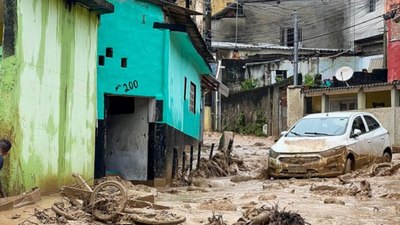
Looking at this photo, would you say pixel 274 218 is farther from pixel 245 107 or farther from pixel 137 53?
pixel 245 107

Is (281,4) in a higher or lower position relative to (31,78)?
higher

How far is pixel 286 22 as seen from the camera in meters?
49.7

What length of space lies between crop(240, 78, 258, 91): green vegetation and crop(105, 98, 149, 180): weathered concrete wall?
27004mm

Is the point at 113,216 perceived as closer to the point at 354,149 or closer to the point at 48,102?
the point at 48,102

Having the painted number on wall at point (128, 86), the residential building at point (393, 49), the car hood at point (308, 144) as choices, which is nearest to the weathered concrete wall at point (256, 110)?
the residential building at point (393, 49)

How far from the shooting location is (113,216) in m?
7.71

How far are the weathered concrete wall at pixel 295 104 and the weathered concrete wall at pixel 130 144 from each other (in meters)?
17.4

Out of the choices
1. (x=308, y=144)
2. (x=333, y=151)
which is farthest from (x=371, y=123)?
(x=308, y=144)

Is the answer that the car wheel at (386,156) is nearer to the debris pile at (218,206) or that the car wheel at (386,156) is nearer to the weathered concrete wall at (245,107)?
the debris pile at (218,206)

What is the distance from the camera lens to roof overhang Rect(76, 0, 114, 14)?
11279mm

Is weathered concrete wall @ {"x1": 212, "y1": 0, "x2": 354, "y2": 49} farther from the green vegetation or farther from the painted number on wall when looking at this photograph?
the painted number on wall

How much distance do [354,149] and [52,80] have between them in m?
8.46

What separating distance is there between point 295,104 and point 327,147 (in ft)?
56.3

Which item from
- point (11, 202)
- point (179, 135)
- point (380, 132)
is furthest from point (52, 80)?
point (380, 132)
